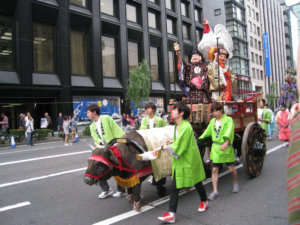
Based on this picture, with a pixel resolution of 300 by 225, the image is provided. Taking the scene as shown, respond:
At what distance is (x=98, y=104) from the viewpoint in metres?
22.6

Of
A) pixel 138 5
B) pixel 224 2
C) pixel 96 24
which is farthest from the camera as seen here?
pixel 224 2

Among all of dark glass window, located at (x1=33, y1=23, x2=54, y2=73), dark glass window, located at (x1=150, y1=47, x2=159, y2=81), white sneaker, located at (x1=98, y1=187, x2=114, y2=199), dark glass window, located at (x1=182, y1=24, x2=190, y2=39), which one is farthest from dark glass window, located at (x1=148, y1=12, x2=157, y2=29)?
white sneaker, located at (x1=98, y1=187, x2=114, y2=199)

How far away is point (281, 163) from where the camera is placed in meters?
6.92

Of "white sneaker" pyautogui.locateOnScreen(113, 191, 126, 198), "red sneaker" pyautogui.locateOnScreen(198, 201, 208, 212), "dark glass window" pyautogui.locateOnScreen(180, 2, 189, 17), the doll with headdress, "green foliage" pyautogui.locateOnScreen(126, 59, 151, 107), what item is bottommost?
"white sneaker" pyautogui.locateOnScreen(113, 191, 126, 198)

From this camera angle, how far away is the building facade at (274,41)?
2229 inches

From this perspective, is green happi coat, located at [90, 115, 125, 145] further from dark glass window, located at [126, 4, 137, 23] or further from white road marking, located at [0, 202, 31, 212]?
dark glass window, located at [126, 4, 137, 23]

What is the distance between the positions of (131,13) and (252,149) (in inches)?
→ 971

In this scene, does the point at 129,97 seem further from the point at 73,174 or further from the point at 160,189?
the point at 160,189

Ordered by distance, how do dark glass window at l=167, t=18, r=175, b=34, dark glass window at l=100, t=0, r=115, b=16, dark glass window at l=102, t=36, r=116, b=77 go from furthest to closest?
dark glass window at l=167, t=18, r=175, b=34 → dark glass window at l=100, t=0, r=115, b=16 → dark glass window at l=102, t=36, r=116, b=77

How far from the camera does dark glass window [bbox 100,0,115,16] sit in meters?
24.1

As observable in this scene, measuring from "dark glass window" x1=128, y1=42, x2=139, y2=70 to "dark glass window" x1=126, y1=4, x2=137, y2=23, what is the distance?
8.79 feet

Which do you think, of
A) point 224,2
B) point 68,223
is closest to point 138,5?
point 224,2

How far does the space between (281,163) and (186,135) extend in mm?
4695

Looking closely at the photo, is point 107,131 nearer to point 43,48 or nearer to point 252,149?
point 252,149
